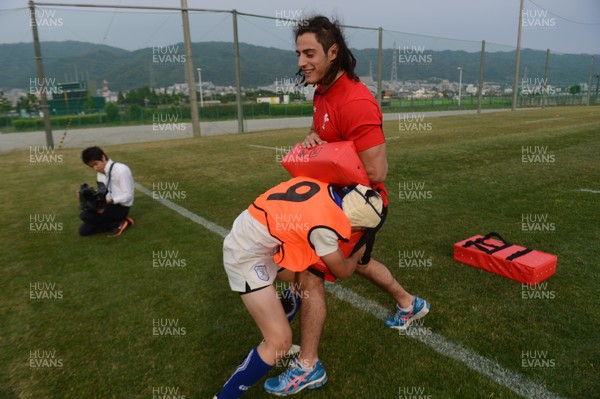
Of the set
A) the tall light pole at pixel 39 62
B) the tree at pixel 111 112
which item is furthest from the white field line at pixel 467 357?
the tree at pixel 111 112

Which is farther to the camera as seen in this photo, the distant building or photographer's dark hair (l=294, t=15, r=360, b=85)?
the distant building

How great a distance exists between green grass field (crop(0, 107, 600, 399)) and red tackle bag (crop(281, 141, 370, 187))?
→ 1393mm

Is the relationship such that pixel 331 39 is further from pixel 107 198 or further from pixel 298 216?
pixel 107 198

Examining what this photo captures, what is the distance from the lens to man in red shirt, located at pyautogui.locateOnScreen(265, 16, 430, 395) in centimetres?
262

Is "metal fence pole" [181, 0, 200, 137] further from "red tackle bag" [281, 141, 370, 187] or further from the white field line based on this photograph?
"red tackle bag" [281, 141, 370, 187]

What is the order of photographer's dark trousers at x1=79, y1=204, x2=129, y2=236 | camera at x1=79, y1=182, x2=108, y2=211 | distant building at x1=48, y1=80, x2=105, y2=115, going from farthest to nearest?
distant building at x1=48, y1=80, x2=105, y2=115 → photographer's dark trousers at x1=79, y1=204, x2=129, y2=236 → camera at x1=79, y1=182, x2=108, y2=211

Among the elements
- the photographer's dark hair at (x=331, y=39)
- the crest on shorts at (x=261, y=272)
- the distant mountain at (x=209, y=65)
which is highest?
the distant mountain at (x=209, y=65)

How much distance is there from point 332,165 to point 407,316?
1.71 meters

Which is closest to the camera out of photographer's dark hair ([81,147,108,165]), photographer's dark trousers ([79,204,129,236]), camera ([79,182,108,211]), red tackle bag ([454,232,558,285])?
red tackle bag ([454,232,558,285])

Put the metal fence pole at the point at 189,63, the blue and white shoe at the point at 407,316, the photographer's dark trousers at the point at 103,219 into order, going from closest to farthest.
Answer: the blue and white shoe at the point at 407,316, the photographer's dark trousers at the point at 103,219, the metal fence pole at the point at 189,63

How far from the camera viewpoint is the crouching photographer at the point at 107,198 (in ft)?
19.8

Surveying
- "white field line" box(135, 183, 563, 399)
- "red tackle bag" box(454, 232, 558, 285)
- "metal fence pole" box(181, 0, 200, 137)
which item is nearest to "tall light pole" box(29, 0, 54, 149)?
"metal fence pole" box(181, 0, 200, 137)

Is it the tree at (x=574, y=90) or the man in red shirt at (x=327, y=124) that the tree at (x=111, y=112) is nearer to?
the man in red shirt at (x=327, y=124)

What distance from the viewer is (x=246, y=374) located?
7.82 feet
